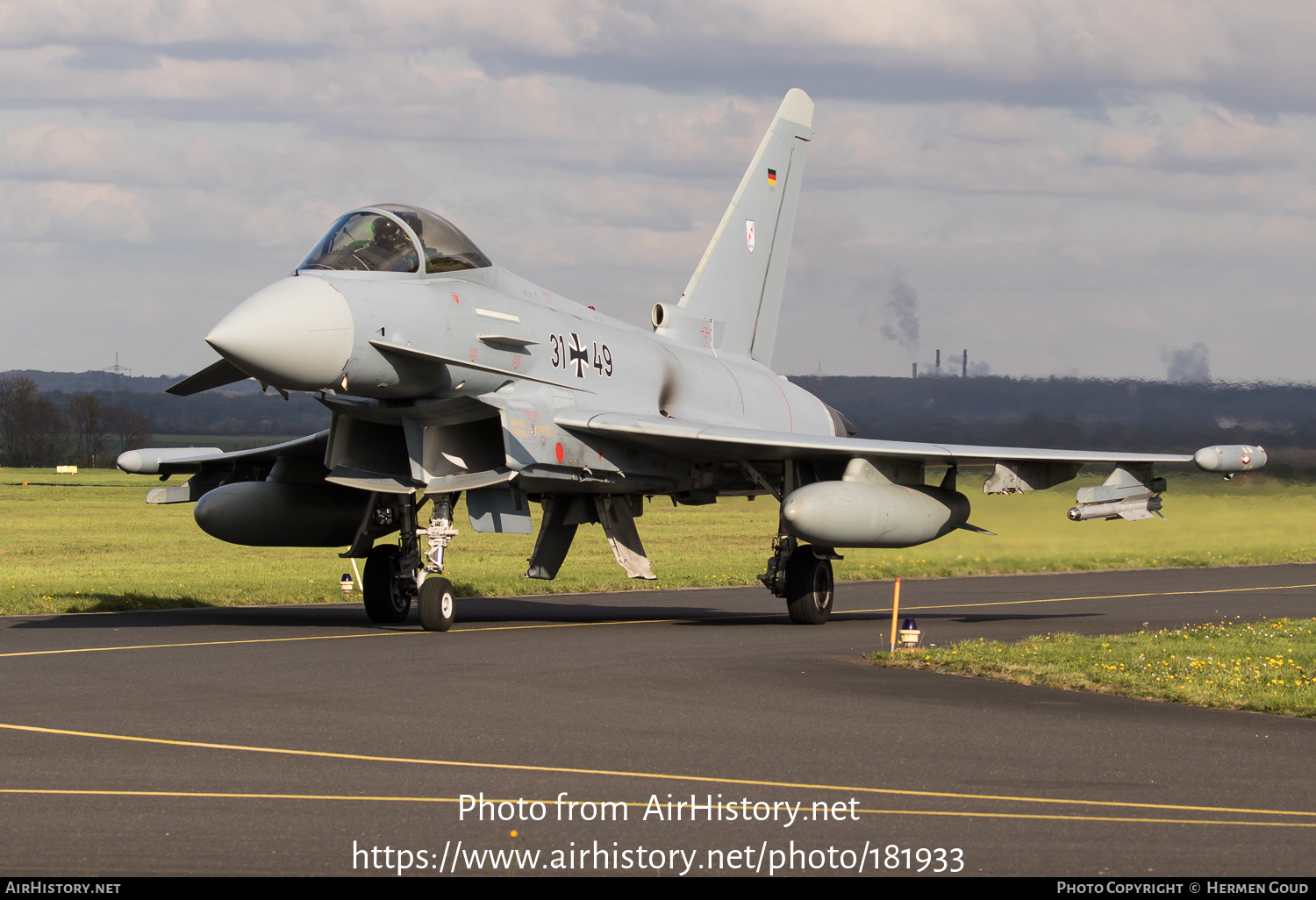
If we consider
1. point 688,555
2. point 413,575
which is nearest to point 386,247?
point 413,575

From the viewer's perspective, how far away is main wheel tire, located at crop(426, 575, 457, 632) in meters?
15.7

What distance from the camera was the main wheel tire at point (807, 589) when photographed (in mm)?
18125

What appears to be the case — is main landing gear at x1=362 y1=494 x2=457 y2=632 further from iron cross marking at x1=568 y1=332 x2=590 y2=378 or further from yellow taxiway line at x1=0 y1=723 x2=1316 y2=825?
yellow taxiway line at x1=0 y1=723 x2=1316 y2=825

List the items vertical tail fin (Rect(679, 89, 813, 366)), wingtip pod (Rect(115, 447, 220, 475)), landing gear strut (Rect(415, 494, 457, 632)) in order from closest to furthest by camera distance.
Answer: landing gear strut (Rect(415, 494, 457, 632)) < wingtip pod (Rect(115, 447, 220, 475)) < vertical tail fin (Rect(679, 89, 813, 366))

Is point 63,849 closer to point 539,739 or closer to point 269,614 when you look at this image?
point 539,739

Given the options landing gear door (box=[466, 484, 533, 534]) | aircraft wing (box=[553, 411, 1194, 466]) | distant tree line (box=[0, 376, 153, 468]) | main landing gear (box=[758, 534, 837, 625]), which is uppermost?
aircraft wing (box=[553, 411, 1194, 466])

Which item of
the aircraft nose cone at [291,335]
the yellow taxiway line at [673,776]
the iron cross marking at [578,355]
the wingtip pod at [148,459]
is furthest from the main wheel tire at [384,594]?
the yellow taxiway line at [673,776]

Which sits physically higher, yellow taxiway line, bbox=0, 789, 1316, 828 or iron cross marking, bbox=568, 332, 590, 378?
iron cross marking, bbox=568, 332, 590, 378

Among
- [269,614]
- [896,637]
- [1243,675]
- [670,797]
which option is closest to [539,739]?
[670,797]

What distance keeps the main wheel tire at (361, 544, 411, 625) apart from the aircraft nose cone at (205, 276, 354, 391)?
3.64 meters

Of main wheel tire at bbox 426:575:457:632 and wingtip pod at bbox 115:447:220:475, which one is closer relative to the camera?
main wheel tire at bbox 426:575:457:632

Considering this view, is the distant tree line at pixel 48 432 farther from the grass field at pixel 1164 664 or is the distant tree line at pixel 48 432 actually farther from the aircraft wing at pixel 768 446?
the grass field at pixel 1164 664

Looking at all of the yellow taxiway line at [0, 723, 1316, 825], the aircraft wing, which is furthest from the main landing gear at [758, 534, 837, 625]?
the yellow taxiway line at [0, 723, 1316, 825]

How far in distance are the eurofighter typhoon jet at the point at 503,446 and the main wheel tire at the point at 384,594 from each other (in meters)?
0.03
